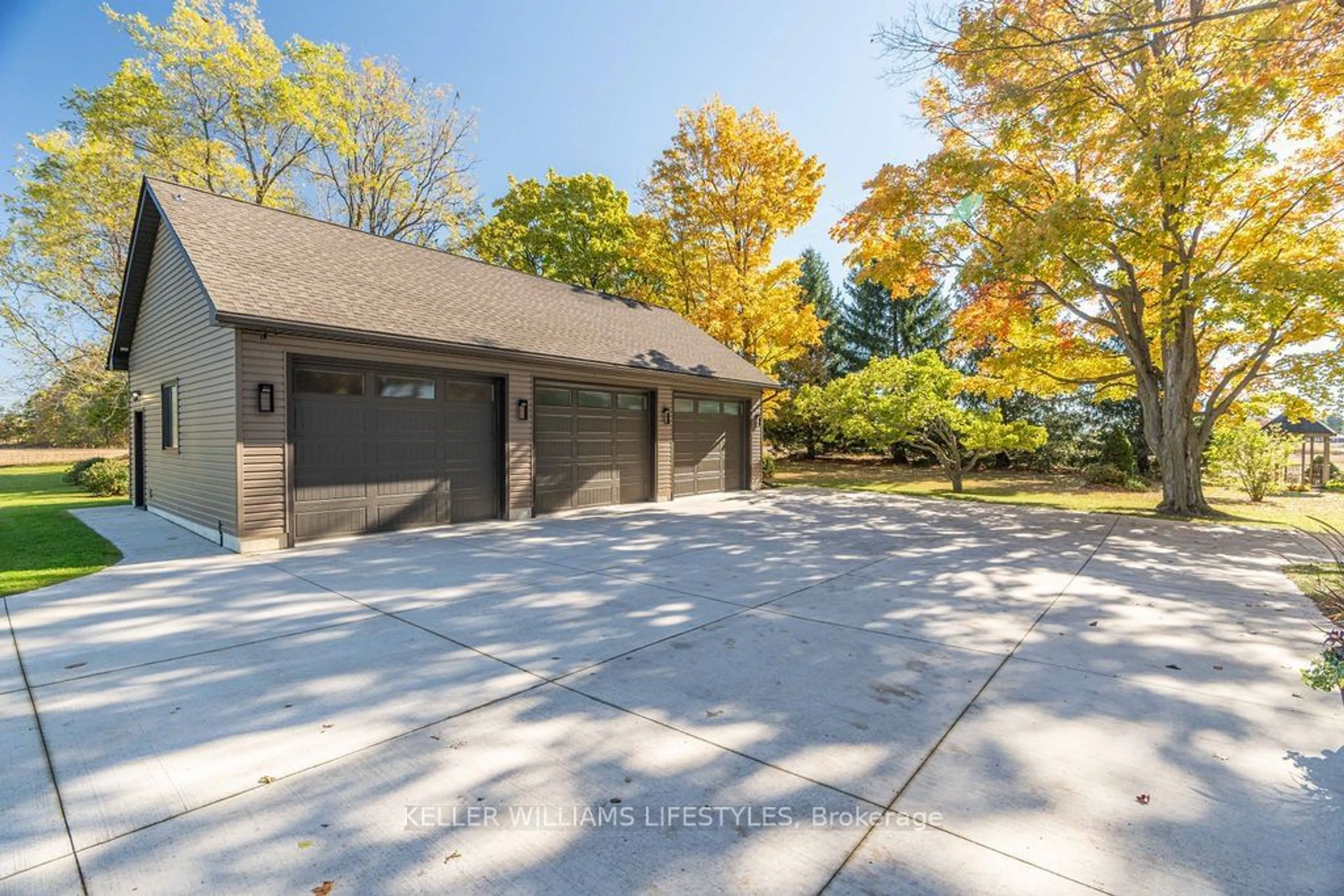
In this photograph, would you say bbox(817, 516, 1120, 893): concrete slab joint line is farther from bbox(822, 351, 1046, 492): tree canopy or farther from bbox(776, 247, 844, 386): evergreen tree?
bbox(776, 247, 844, 386): evergreen tree

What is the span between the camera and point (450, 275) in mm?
10758

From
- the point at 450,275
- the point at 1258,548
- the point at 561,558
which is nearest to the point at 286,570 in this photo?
the point at 561,558

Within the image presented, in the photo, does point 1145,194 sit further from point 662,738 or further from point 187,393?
point 187,393

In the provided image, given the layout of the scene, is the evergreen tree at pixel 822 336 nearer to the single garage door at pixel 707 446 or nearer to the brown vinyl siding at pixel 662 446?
the single garage door at pixel 707 446

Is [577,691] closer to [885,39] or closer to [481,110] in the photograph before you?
[885,39]

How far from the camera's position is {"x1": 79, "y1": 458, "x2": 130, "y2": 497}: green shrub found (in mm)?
13836

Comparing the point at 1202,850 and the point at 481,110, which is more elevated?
the point at 481,110

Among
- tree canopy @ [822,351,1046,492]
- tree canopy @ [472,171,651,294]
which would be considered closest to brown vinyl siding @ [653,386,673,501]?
tree canopy @ [822,351,1046,492]

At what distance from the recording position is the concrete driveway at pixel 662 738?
188cm

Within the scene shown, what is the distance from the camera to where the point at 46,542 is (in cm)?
729

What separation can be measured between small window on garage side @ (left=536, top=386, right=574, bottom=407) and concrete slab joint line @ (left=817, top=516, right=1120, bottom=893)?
782 centimetres

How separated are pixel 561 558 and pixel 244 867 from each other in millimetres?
4686

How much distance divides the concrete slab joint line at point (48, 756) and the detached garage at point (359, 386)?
3279 millimetres

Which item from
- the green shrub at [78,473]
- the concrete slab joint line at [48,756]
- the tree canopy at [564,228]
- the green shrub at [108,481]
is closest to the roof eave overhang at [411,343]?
the concrete slab joint line at [48,756]
